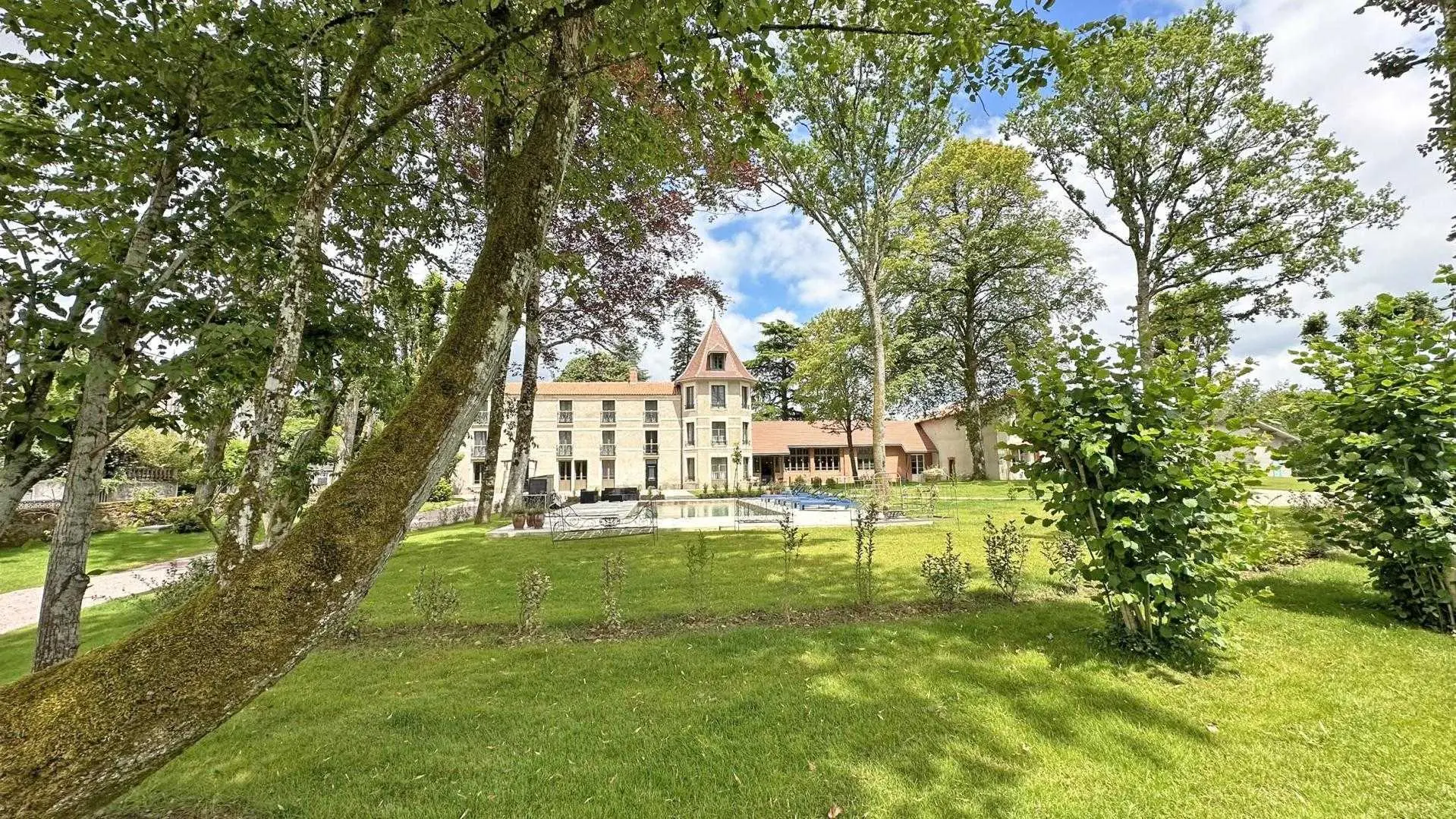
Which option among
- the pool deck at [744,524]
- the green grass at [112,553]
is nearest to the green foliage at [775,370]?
the pool deck at [744,524]

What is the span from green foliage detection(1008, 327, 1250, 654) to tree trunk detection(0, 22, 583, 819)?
4.31 metres

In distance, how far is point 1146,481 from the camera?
4.44m

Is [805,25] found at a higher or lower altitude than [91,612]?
higher

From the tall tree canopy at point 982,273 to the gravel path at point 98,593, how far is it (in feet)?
85.8

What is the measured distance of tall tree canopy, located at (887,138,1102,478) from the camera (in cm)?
2823

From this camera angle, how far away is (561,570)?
32.1 feet

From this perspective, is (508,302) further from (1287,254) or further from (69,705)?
(1287,254)

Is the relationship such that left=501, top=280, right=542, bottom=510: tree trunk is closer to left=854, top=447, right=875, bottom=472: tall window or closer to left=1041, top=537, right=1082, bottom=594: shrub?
left=1041, top=537, right=1082, bottom=594: shrub

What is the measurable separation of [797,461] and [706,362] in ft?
33.6

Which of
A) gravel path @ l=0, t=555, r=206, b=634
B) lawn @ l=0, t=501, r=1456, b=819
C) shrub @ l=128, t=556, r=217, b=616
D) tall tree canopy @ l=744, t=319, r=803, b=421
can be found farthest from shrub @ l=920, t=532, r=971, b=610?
tall tree canopy @ l=744, t=319, r=803, b=421

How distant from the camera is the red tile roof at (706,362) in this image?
122 feet

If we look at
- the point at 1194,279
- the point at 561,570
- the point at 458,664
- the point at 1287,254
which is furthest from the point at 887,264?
the point at 458,664

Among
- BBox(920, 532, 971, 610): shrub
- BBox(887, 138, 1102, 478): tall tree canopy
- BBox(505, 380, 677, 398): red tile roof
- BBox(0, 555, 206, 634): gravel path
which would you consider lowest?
BBox(0, 555, 206, 634): gravel path

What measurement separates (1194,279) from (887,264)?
40.1ft
